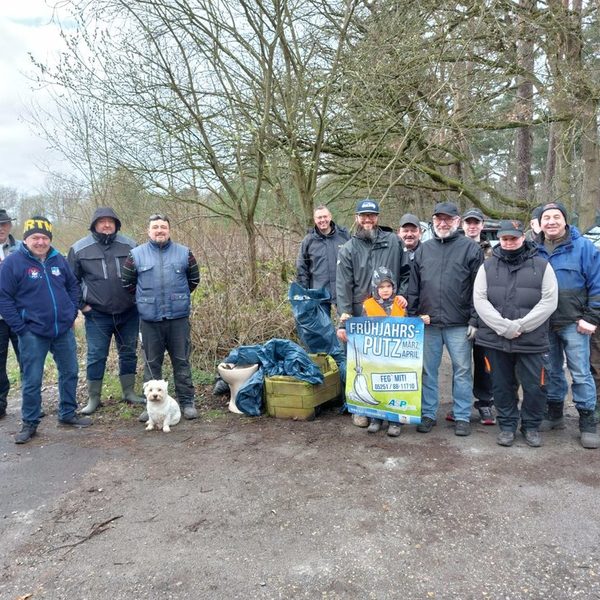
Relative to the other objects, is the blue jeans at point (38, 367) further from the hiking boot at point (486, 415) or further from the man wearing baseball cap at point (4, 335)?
the hiking boot at point (486, 415)

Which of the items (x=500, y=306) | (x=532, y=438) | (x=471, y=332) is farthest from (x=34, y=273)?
(x=532, y=438)

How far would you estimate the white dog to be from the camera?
4738 millimetres

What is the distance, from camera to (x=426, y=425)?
15.0 ft

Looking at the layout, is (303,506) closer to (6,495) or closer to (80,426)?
(6,495)

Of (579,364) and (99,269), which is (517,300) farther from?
(99,269)

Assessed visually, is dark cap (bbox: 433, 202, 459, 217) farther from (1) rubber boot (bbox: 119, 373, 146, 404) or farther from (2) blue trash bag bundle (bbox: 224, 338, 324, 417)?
(1) rubber boot (bbox: 119, 373, 146, 404)

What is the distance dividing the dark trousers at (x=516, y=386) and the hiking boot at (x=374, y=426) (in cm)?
106

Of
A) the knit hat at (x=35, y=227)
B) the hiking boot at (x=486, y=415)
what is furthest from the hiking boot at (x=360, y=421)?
the knit hat at (x=35, y=227)

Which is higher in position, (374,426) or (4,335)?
(4,335)

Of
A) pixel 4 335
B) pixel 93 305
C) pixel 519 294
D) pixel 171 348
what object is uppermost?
pixel 519 294

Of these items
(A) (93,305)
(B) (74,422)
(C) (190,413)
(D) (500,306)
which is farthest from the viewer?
(A) (93,305)

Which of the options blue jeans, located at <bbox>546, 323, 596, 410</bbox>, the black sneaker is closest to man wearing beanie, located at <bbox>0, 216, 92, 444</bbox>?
the black sneaker

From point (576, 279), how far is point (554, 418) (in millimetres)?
1330

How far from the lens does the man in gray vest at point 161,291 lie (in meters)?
4.90
